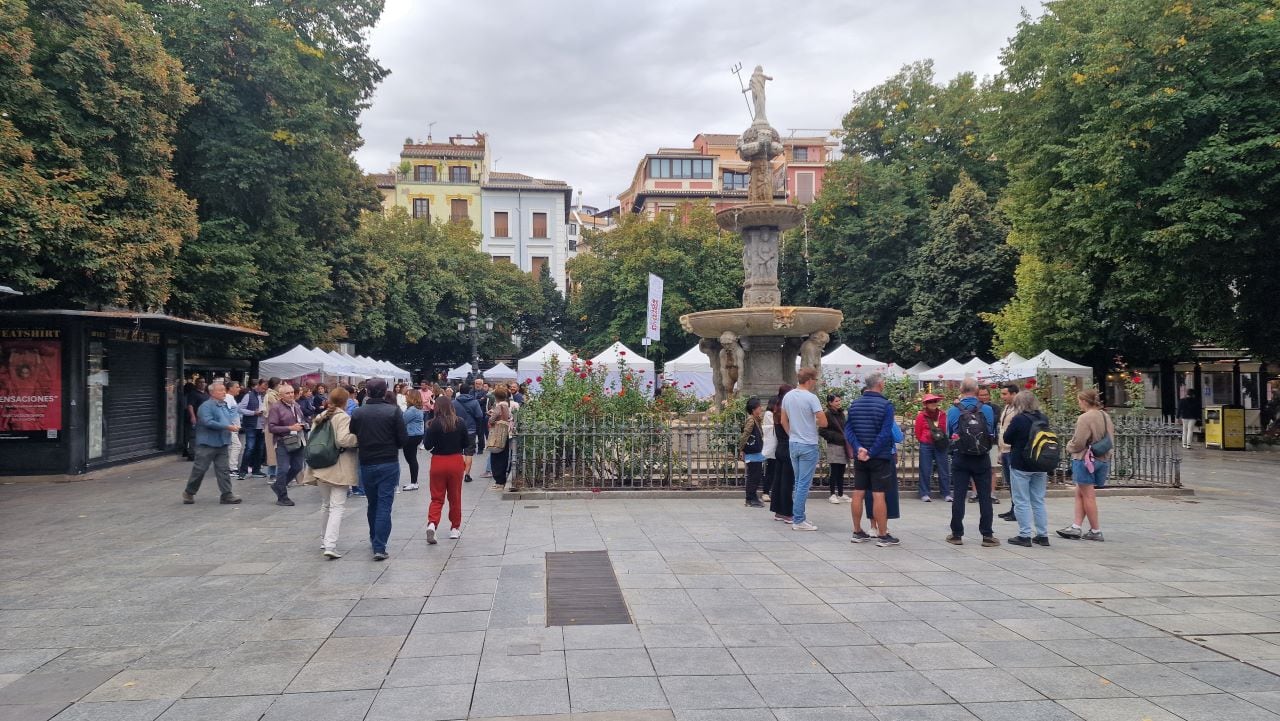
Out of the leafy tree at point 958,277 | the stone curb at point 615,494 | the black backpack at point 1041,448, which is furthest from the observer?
the leafy tree at point 958,277

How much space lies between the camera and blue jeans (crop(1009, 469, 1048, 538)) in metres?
8.25

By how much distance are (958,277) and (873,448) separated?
25790 millimetres

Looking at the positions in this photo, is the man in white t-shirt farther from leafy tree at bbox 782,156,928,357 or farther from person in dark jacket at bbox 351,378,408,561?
leafy tree at bbox 782,156,928,357

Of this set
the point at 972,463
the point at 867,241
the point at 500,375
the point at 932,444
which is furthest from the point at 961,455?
the point at 867,241

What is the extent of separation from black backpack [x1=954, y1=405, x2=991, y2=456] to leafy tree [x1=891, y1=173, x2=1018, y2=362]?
A: 81.5 feet

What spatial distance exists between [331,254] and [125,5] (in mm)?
10949

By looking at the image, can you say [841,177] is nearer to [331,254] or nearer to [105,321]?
[331,254]

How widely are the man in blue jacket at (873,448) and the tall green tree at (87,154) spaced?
12756 mm

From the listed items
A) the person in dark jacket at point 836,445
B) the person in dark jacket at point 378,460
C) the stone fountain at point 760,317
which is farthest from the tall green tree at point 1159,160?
the person in dark jacket at point 378,460

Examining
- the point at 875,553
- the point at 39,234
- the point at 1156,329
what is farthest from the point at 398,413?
the point at 1156,329

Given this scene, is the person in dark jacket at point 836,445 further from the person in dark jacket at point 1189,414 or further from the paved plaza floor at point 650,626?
the person in dark jacket at point 1189,414

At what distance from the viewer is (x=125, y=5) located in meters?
15.5

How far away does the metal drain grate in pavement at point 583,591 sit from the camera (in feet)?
18.4

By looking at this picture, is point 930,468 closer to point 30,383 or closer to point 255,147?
point 30,383
